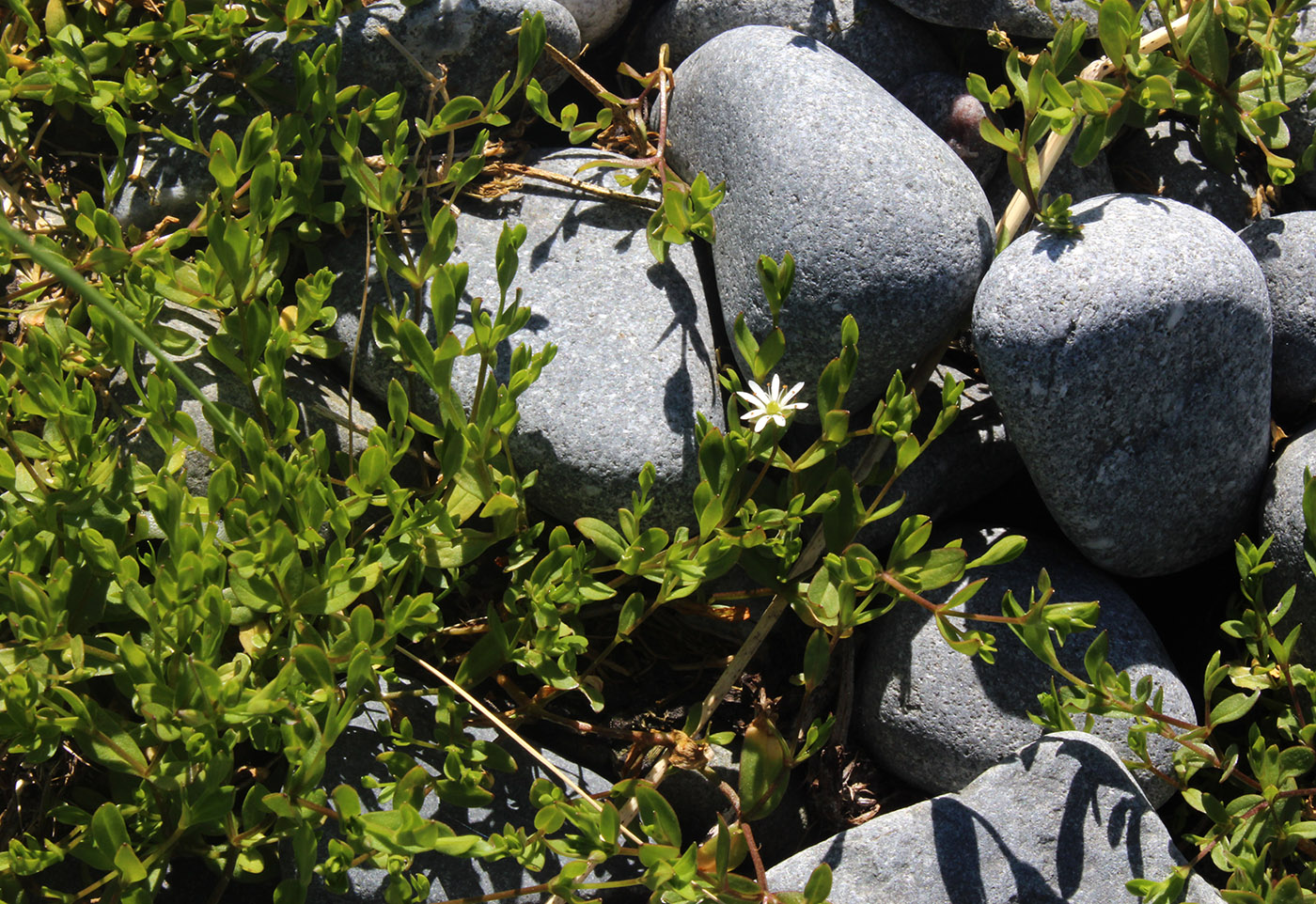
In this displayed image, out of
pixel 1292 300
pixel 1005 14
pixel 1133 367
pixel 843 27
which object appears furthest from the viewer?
pixel 843 27

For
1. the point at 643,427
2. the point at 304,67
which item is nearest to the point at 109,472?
the point at 304,67

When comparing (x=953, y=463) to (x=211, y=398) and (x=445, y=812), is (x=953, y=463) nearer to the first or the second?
(x=445, y=812)

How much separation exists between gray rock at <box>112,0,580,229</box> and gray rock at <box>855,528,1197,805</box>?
162 cm

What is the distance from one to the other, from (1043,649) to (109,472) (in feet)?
5.73

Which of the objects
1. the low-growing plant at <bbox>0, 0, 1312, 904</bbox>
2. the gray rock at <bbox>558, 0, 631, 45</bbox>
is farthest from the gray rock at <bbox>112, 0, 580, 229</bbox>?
the gray rock at <bbox>558, 0, 631, 45</bbox>

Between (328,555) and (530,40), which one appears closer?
(328,555)

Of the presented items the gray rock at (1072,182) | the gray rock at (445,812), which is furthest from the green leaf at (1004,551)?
the gray rock at (1072,182)

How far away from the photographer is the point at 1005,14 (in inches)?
106

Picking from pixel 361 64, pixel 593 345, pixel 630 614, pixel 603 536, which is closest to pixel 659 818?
pixel 630 614

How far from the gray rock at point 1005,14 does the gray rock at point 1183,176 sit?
29cm

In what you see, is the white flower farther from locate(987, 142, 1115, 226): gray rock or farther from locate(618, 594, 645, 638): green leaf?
locate(987, 142, 1115, 226): gray rock

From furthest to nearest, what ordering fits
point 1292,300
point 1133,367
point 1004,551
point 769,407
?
1. point 1292,300
2. point 1133,367
3. point 769,407
4. point 1004,551

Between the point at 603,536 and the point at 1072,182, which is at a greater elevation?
the point at 1072,182

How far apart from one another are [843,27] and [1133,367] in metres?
1.18
